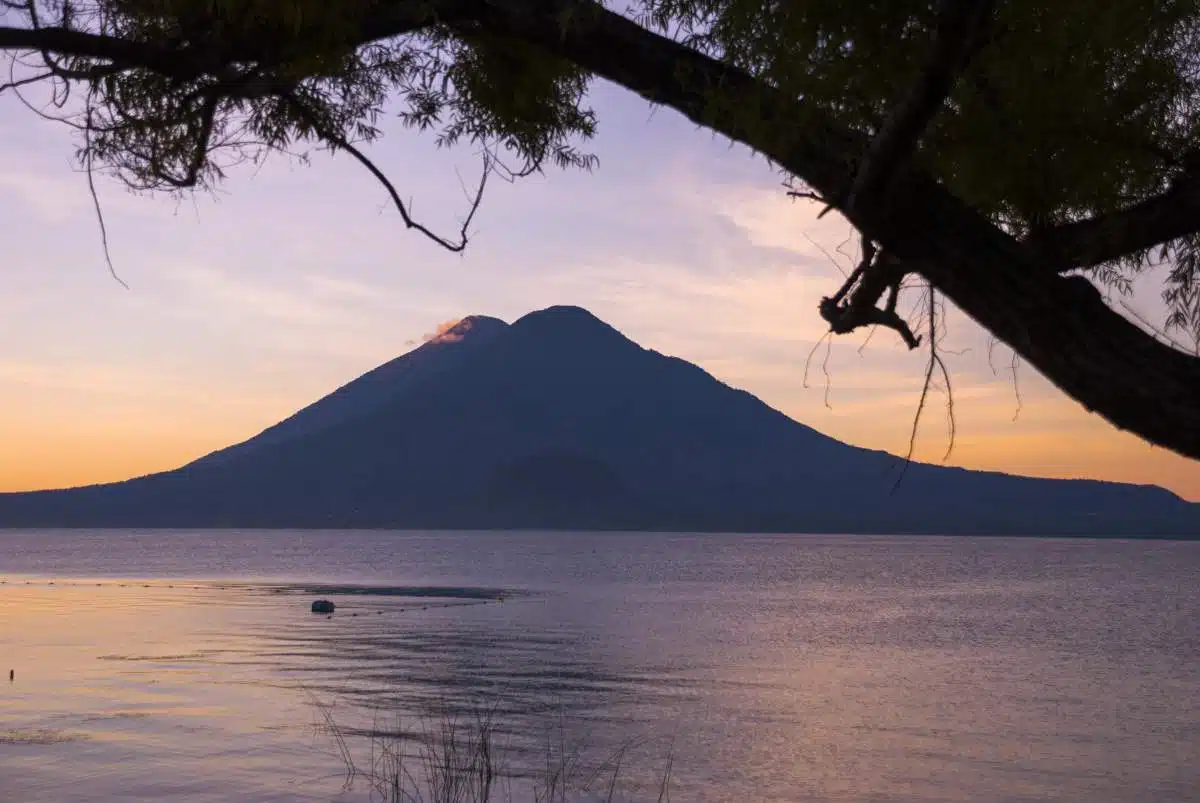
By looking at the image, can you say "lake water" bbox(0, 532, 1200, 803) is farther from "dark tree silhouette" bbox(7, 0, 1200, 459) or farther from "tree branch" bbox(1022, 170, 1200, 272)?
"tree branch" bbox(1022, 170, 1200, 272)

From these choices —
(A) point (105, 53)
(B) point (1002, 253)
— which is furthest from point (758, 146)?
(A) point (105, 53)

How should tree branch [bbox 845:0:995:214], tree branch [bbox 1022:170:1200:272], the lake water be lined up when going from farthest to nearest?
the lake water < tree branch [bbox 1022:170:1200:272] < tree branch [bbox 845:0:995:214]

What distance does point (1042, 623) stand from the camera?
209 ft

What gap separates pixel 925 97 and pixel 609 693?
1109 inches

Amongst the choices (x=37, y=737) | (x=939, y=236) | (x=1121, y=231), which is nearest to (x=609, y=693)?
(x=37, y=737)

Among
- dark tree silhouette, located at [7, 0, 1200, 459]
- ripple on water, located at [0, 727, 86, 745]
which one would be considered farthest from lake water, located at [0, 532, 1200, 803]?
dark tree silhouette, located at [7, 0, 1200, 459]

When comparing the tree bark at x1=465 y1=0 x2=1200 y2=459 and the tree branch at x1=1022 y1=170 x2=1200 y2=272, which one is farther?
the tree branch at x1=1022 y1=170 x2=1200 y2=272

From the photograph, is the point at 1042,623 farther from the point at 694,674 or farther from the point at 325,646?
the point at 325,646

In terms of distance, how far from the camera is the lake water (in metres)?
19.9

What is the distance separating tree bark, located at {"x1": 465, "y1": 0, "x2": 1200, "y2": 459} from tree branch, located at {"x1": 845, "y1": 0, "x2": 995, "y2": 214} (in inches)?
3.9

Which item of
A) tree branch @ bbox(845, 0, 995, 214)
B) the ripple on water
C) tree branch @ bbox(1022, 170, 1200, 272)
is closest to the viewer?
tree branch @ bbox(845, 0, 995, 214)

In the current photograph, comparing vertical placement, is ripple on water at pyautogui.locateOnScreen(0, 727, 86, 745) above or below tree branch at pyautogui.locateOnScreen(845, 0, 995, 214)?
below

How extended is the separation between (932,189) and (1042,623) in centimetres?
6483

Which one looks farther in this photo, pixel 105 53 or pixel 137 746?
pixel 137 746
